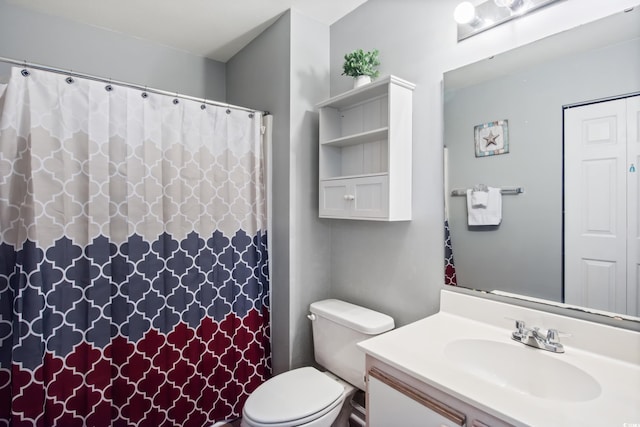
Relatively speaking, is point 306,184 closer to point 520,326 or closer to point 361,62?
point 361,62

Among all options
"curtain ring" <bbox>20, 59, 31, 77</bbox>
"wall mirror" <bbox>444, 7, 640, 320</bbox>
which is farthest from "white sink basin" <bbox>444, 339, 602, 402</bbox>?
"curtain ring" <bbox>20, 59, 31, 77</bbox>

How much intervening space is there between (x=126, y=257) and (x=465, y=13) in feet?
6.04

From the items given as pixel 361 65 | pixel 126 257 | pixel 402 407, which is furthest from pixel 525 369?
pixel 126 257

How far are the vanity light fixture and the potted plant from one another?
428 mm

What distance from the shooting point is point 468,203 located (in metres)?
1.38

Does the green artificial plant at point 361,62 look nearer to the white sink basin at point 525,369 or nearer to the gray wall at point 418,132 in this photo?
the gray wall at point 418,132

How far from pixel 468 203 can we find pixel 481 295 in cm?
39

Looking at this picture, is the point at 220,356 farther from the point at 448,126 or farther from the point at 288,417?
the point at 448,126

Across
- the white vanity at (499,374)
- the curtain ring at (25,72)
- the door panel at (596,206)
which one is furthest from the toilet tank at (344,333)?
the curtain ring at (25,72)

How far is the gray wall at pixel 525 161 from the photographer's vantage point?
1058mm

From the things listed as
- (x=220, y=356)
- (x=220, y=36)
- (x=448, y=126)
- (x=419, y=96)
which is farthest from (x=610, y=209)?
(x=220, y=36)

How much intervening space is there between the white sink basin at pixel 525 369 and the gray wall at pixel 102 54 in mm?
2426

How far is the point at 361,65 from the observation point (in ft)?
5.35

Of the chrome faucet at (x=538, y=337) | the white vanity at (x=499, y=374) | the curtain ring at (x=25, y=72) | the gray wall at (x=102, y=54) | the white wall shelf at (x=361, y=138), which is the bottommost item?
the white vanity at (x=499, y=374)
